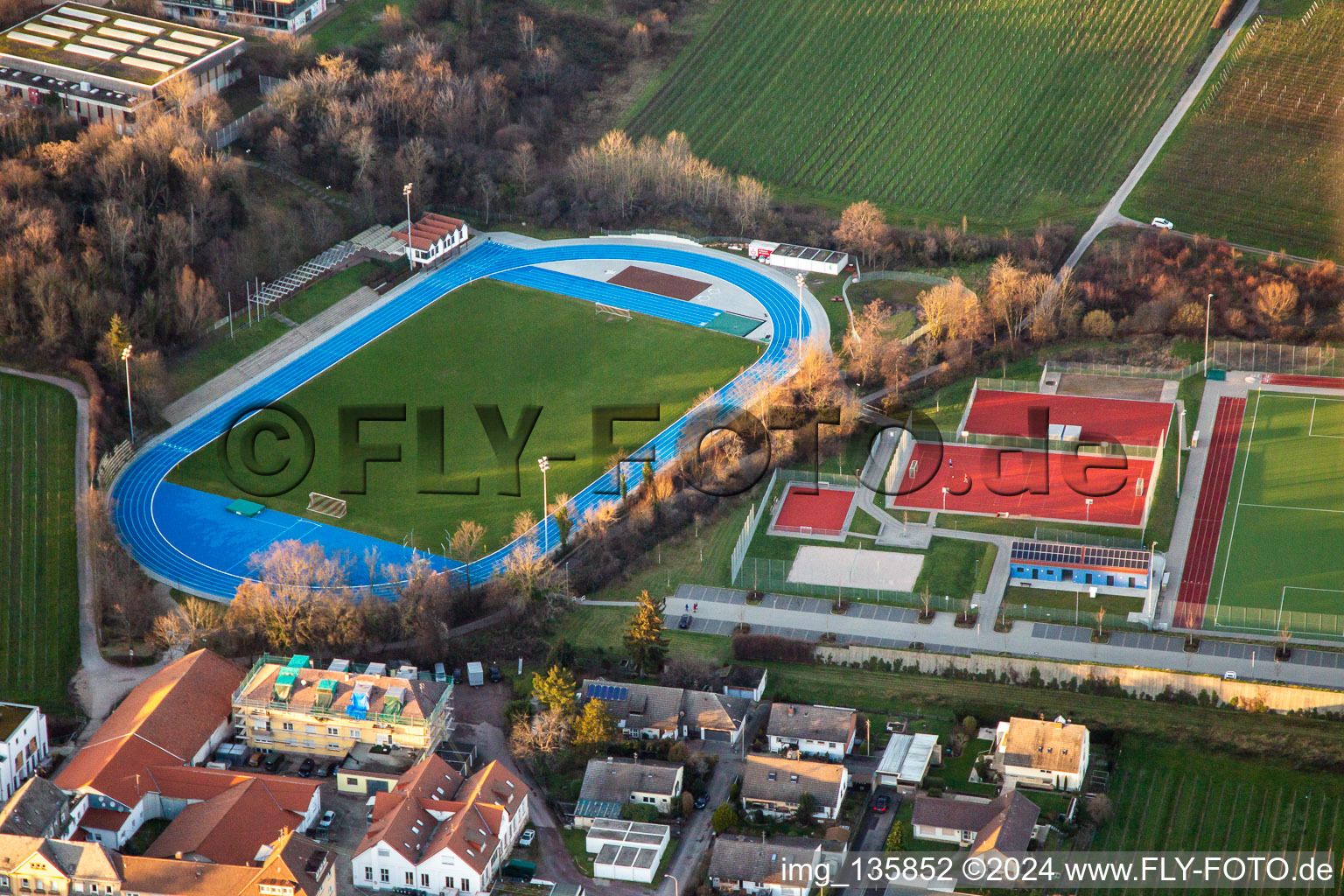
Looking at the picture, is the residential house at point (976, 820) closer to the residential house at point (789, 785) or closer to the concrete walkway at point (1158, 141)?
the residential house at point (789, 785)

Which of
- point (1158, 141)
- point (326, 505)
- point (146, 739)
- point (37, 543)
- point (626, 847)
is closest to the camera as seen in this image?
point (626, 847)

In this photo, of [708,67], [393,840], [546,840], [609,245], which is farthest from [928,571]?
[708,67]

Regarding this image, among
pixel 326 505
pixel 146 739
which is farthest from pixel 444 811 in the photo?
pixel 326 505

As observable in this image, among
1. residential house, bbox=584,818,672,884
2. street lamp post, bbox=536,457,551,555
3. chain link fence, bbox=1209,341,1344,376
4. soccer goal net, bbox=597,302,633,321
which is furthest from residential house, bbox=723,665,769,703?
chain link fence, bbox=1209,341,1344,376

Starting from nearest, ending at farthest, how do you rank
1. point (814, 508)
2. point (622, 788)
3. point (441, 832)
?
1. point (441, 832)
2. point (622, 788)
3. point (814, 508)

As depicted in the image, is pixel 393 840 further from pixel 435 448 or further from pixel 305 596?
pixel 435 448

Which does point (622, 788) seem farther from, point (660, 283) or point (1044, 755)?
point (660, 283)

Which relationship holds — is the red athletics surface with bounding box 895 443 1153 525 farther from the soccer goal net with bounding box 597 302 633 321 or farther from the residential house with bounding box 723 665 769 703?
the soccer goal net with bounding box 597 302 633 321
